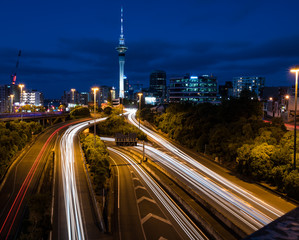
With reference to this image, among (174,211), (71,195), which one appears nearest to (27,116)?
(71,195)

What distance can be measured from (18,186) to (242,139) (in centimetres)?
2803

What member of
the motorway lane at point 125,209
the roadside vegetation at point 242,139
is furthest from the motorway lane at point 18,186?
the roadside vegetation at point 242,139

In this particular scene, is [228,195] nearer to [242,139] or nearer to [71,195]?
[242,139]

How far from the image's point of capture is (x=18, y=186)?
72.5ft

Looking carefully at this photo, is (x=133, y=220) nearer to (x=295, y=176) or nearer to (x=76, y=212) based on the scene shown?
(x=76, y=212)

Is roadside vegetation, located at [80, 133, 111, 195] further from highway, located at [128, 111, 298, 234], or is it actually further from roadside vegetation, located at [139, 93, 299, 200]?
roadside vegetation, located at [139, 93, 299, 200]

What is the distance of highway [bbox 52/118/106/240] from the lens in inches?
570

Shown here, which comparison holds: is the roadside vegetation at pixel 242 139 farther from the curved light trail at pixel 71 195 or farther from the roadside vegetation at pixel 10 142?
the roadside vegetation at pixel 10 142

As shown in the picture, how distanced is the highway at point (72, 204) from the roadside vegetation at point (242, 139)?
17.2 m

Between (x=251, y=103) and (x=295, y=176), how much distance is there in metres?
27.8

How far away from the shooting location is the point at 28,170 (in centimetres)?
2680

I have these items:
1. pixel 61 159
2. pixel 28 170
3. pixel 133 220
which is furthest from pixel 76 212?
pixel 61 159

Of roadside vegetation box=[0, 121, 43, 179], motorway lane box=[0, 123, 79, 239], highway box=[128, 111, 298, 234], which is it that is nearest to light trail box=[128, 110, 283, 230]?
highway box=[128, 111, 298, 234]

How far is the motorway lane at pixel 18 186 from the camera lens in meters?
16.1
